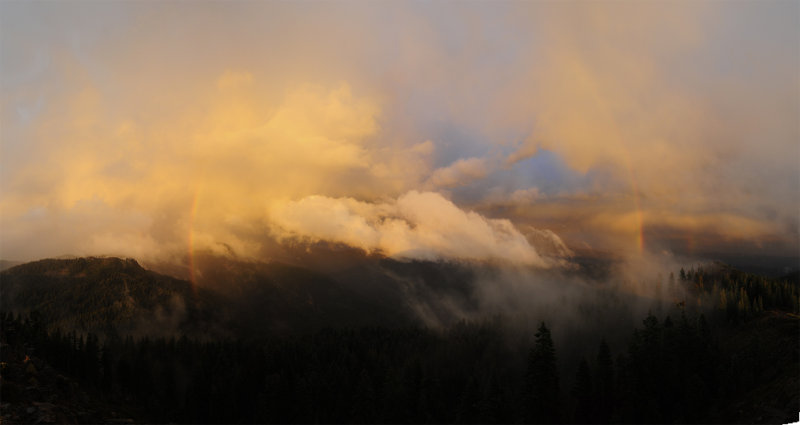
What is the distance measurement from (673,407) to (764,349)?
39005mm

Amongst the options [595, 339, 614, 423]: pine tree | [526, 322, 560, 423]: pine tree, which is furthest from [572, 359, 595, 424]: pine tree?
[526, 322, 560, 423]: pine tree

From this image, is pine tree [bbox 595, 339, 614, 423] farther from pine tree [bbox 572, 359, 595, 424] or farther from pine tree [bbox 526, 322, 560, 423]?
pine tree [bbox 526, 322, 560, 423]

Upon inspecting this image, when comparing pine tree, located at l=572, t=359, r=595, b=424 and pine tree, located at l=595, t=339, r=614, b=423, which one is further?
pine tree, located at l=595, t=339, r=614, b=423

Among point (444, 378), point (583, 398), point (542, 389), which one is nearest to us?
point (542, 389)

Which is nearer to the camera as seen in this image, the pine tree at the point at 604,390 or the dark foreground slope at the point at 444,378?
the dark foreground slope at the point at 444,378

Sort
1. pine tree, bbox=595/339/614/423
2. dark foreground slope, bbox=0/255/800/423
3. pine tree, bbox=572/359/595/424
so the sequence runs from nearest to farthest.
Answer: dark foreground slope, bbox=0/255/800/423, pine tree, bbox=572/359/595/424, pine tree, bbox=595/339/614/423

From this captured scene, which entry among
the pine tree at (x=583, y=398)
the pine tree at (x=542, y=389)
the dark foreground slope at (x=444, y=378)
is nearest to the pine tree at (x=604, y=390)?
the dark foreground slope at (x=444, y=378)

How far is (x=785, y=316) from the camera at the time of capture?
107500mm

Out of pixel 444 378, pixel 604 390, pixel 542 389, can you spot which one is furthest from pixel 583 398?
pixel 444 378

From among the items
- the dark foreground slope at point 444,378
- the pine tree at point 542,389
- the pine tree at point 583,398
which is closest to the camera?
the dark foreground slope at point 444,378

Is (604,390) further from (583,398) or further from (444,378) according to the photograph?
(444,378)

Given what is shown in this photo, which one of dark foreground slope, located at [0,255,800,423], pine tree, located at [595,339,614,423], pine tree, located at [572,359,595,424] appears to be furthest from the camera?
pine tree, located at [595,339,614,423]

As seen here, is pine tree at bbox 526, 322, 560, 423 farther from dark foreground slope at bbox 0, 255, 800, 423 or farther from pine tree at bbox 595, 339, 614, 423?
pine tree at bbox 595, 339, 614, 423

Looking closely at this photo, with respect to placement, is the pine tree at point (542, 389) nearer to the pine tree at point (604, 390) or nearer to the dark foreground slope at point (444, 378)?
the dark foreground slope at point (444, 378)
